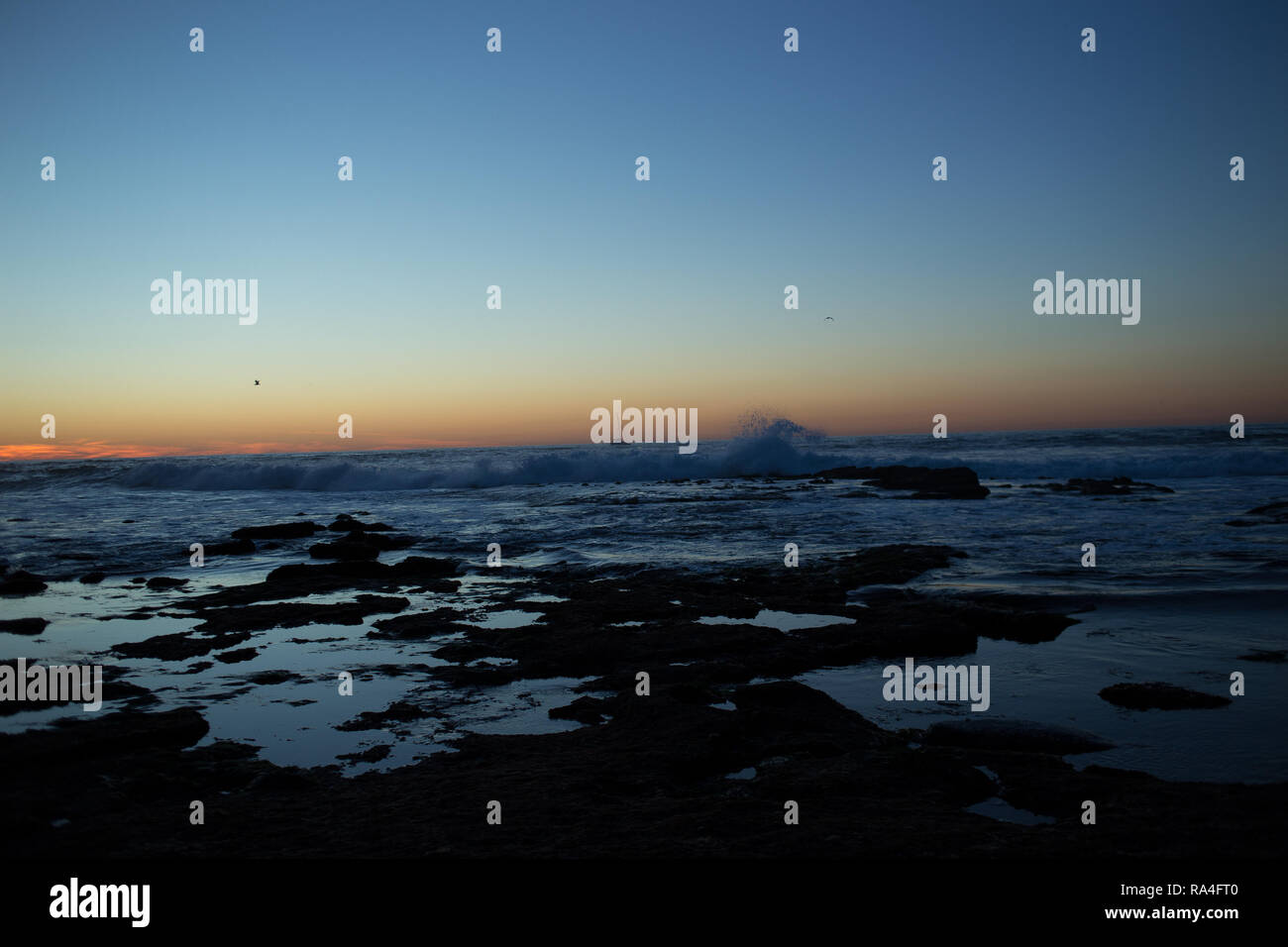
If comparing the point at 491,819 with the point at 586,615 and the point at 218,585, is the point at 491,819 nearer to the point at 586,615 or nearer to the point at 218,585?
the point at 586,615

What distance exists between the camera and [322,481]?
55.0 metres

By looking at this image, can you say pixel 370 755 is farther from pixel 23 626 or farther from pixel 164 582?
pixel 164 582

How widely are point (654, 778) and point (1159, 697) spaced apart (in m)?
4.49

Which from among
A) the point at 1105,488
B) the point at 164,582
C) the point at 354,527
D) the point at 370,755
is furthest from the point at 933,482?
the point at 370,755

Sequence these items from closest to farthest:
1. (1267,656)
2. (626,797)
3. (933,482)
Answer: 1. (626,797)
2. (1267,656)
3. (933,482)

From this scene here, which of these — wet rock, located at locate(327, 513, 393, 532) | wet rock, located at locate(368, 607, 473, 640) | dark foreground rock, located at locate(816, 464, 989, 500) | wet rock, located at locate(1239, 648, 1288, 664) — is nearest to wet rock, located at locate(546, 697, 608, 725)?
wet rock, located at locate(368, 607, 473, 640)

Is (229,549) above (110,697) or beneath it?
above

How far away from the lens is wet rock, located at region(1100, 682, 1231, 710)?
→ 645 centimetres

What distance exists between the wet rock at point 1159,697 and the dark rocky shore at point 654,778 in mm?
24

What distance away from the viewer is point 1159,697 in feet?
21.5

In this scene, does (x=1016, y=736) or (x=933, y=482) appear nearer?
(x=1016, y=736)

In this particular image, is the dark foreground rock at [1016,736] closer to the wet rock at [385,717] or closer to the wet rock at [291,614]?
the wet rock at [385,717]

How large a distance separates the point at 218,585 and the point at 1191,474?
156ft

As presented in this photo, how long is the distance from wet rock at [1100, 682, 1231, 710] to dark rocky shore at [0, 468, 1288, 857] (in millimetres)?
24
